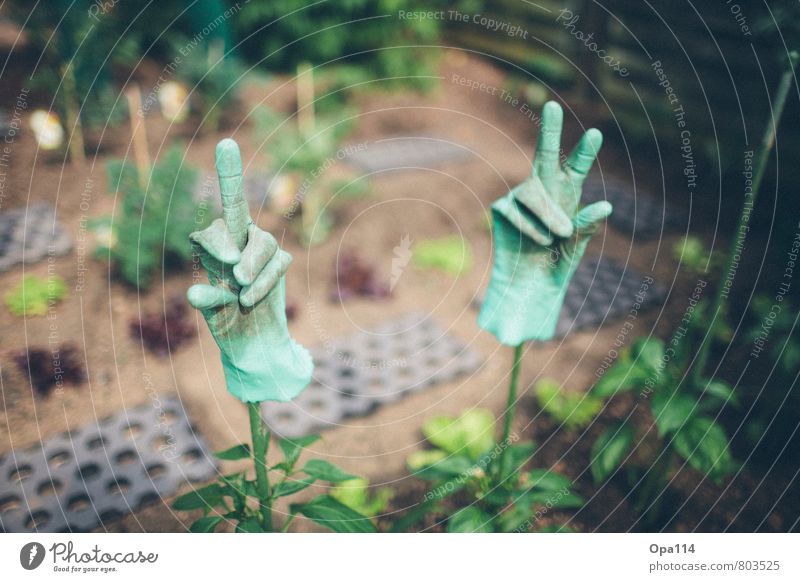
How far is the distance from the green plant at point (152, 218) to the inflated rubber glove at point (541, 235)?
3070 mm

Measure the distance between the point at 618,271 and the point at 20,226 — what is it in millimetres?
4890

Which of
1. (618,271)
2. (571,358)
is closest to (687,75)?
(618,271)

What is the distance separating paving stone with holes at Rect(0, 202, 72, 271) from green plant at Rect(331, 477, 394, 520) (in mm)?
3069

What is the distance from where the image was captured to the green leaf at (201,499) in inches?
93.7

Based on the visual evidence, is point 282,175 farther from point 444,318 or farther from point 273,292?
point 273,292

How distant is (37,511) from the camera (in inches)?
119

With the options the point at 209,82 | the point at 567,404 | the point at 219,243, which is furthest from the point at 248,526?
the point at 209,82

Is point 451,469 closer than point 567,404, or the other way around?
point 451,469

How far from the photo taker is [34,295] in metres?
4.25

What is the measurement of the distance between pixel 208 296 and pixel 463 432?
2.17 meters

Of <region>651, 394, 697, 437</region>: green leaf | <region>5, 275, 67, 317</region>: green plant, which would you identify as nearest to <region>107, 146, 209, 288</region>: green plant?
<region>5, 275, 67, 317</region>: green plant

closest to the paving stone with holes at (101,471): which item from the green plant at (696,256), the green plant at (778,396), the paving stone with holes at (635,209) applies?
the green plant at (778,396)

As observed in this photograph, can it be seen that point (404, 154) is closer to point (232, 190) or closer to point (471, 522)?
point (471, 522)

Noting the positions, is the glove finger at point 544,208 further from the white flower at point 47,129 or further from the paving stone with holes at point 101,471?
the white flower at point 47,129
